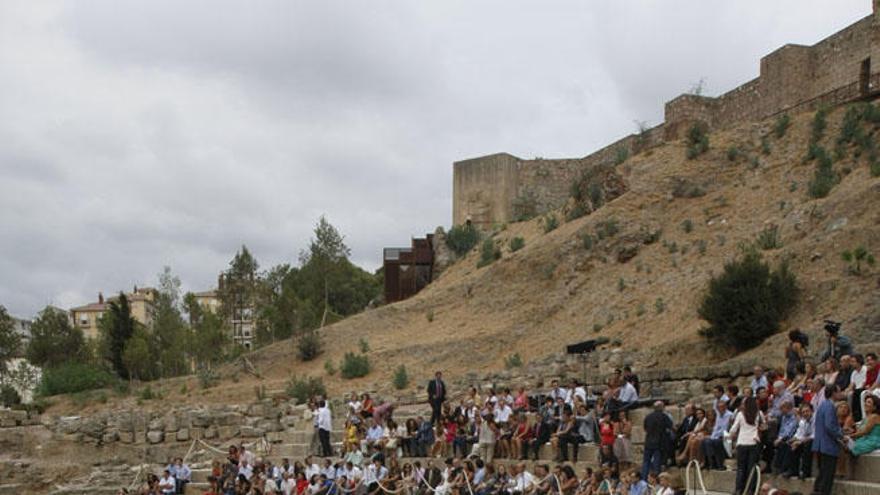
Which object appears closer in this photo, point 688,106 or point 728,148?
point 728,148

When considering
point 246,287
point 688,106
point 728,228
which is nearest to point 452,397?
point 728,228

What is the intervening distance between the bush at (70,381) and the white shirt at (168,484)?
12.9 m

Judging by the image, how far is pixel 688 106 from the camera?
124 ft

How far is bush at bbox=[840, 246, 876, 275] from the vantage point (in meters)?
→ 21.0

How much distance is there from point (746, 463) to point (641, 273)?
18.6 meters

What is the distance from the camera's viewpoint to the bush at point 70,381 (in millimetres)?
32906

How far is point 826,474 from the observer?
36.1 feet

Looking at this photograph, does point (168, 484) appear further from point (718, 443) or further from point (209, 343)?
point (209, 343)

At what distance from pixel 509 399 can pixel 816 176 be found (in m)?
14.7

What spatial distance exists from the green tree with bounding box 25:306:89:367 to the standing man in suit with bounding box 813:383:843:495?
3951 centimetres

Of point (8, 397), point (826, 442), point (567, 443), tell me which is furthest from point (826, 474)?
point (8, 397)

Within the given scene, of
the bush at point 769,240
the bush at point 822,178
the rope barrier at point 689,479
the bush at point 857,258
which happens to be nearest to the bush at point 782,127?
the bush at point 822,178

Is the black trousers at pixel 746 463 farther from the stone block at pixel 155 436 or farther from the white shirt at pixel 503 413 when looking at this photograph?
the stone block at pixel 155 436

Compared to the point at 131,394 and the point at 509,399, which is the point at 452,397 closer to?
the point at 509,399
